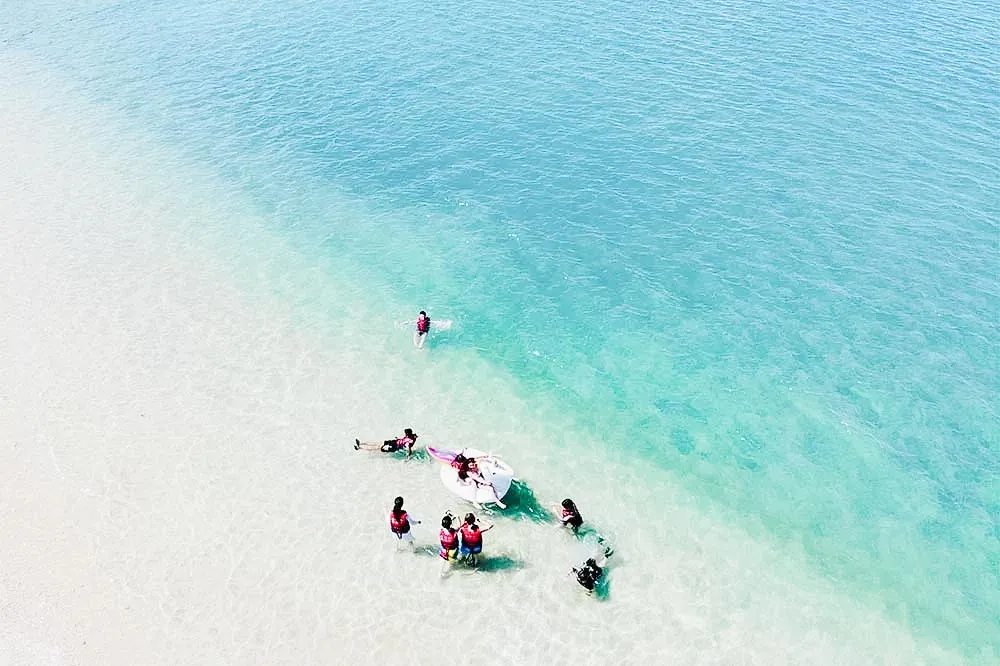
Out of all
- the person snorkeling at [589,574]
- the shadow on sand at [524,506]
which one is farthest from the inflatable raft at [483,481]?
the person snorkeling at [589,574]

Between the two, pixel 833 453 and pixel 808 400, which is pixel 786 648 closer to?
pixel 833 453

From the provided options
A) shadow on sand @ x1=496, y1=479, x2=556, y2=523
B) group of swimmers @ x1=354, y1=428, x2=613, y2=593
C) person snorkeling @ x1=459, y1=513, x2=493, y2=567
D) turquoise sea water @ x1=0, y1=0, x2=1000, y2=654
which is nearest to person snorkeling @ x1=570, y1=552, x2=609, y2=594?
group of swimmers @ x1=354, y1=428, x2=613, y2=593

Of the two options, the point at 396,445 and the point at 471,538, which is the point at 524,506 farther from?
the point at 396,445

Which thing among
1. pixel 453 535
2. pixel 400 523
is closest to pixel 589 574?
pixel 453 535

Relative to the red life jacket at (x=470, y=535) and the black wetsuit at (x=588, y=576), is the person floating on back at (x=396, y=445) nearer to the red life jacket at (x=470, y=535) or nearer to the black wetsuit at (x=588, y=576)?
the red life jacket at (x=470, y=535)

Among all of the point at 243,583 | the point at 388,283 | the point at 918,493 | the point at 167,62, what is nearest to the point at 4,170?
the point at 167,62

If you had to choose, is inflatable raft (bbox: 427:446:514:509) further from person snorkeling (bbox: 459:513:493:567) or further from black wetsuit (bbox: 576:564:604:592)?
black wetsuit (bbox: 576:564:604:592)
